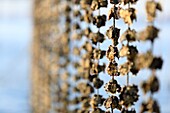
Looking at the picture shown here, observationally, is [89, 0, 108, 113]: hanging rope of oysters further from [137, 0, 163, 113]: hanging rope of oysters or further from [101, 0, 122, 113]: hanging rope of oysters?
[137, 0, 163, 113]: hanging rope of oysters

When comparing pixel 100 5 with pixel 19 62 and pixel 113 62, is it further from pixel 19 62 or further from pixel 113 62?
pixel 19 62

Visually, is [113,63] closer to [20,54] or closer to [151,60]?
[151,60]

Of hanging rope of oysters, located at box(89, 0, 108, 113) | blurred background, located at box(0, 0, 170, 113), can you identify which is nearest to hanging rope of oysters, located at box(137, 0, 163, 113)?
blurred background, located at box(0, 0, 170, 113)

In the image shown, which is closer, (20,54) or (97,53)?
(97,53)

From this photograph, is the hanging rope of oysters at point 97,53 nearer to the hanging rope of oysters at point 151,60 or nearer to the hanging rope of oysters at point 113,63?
the hanging rope of oysters at point 113,63

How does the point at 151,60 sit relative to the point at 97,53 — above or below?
below

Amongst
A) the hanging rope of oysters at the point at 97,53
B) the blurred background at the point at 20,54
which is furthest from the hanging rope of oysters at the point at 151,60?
the hanging rope of oysters at the point at 97,53

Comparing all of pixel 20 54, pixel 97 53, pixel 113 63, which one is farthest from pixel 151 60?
pixel 20 54
